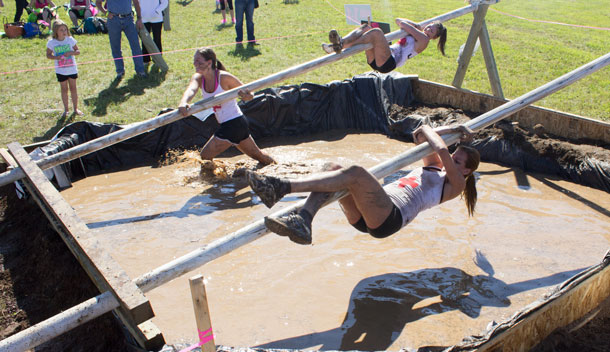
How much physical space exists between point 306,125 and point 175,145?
1934 millimetres

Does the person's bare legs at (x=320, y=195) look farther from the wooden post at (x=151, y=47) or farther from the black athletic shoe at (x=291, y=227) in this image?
the wooden post at (x=151, y=47)

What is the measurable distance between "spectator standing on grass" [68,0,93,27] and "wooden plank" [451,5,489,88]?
31.7ft

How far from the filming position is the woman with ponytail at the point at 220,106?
18.3 feet

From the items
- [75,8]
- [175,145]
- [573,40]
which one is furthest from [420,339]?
[75,8]

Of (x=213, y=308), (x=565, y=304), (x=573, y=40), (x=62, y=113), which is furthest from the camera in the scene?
(x=573, y=40)

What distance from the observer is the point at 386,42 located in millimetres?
5664

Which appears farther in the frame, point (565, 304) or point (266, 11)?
point (266, 11)

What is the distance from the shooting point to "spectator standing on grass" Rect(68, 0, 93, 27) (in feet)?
41.1

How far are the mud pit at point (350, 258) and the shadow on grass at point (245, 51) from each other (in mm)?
4952

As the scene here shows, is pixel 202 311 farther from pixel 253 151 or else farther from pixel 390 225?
pixel 253 151

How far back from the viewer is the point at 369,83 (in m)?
7.72

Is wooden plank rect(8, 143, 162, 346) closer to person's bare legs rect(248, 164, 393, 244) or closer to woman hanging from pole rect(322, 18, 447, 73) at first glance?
person's bare legs rect(248, 164, 393, 244)

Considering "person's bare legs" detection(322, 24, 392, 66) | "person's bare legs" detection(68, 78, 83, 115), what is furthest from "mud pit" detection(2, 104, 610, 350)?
"person's bare legs" detection(68, 78, 83, 115)

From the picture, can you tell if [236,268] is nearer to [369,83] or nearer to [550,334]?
[550,334]
